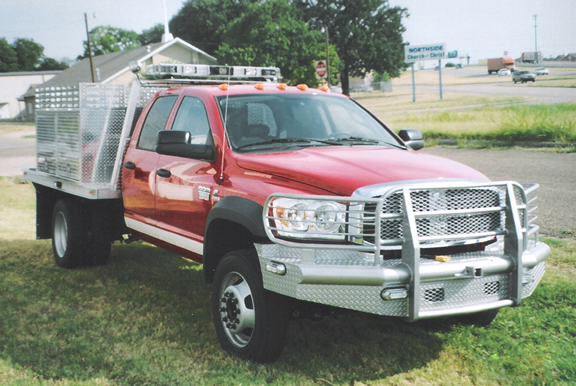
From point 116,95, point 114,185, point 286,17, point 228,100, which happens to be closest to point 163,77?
point 116,95

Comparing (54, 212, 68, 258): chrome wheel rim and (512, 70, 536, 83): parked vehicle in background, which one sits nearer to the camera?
(54, 212, 68, 258): chrome wheel rim

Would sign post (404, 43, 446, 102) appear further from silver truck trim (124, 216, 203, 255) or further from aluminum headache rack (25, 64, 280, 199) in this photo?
silver truck trim (124, 216, 203, 255)

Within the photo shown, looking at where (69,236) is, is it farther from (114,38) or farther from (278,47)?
(114,38)

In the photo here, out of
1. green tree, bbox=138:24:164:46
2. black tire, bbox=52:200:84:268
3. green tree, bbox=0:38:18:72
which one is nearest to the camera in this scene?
black tire, bbox=52:200:84:268

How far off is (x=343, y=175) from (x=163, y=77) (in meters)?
3.46

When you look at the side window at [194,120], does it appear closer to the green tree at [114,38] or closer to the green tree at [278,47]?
the green tree at [278,47]

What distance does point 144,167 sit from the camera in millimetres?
5863

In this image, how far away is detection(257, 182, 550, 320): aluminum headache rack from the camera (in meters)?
3.67

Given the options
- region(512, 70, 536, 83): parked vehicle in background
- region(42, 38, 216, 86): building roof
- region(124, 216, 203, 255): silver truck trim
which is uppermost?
region(42, 38, 216, 86): building roof

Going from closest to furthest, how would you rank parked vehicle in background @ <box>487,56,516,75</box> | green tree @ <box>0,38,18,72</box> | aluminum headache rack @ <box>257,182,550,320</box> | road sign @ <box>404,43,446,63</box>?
aluminum headache rack @ <box>257,182,550,320</box>
road sign @ <box>404,43,446,63</box>
parked vehicle in background @ <box>487,56,516,75</box>
green tree @ <box>0,38,18,72</box>

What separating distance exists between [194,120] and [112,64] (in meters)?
58.7

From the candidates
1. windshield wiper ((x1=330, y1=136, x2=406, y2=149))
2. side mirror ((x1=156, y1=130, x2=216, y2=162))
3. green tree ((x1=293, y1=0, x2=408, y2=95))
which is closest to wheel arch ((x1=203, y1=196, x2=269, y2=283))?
side mirror ((x1=156, y1=130, x2=216, y2=162))

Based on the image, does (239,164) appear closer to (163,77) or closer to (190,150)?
(190,150)

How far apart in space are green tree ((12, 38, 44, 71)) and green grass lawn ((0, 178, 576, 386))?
11775 centimetres
